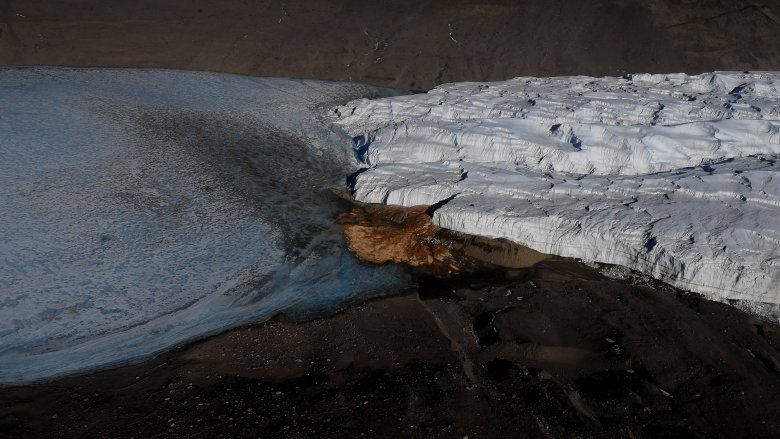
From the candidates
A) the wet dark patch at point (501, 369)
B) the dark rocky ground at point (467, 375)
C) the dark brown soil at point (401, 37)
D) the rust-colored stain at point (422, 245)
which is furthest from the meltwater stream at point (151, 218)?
the dark brown soil at point (401, 37)

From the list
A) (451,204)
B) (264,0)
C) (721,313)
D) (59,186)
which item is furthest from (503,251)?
(264,0)

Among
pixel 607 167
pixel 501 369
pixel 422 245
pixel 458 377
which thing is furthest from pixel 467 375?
pixel 607 167

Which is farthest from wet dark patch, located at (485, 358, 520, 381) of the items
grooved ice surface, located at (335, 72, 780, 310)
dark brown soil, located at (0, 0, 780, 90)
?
dark brown soil, located at (0, 0, 780, 90)

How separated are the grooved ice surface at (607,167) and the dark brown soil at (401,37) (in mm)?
1512

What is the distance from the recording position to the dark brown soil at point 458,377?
3363 mm

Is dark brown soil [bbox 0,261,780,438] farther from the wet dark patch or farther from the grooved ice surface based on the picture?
the grooved ice surface

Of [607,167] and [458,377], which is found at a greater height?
[607,167]

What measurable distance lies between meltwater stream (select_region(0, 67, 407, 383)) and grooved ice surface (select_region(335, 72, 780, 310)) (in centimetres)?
81

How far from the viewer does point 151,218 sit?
5.16m

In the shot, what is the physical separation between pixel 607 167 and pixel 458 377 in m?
3.21

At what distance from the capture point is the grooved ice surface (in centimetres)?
498

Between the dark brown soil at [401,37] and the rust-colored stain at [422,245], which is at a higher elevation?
the dark brown soil at [401,37]

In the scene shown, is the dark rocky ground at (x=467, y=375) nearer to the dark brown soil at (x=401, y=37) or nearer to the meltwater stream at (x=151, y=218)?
the meltwater stream at (x=151, y=218)

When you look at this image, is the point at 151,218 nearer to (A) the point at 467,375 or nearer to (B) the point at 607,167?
(A) the point at 467,375
